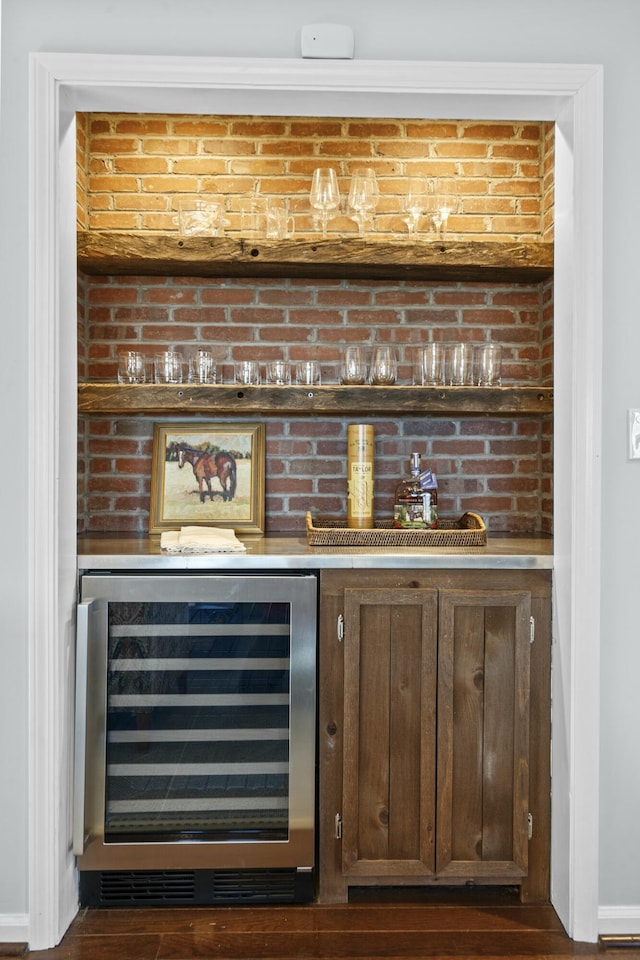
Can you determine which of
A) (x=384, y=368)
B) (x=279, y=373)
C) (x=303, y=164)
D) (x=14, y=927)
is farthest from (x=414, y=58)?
(x=14, y=927)

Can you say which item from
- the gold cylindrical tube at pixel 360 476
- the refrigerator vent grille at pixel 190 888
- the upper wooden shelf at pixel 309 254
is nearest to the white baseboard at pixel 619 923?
the refrigerator vent grille at pixel 190 888

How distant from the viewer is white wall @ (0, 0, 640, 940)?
6.98ft

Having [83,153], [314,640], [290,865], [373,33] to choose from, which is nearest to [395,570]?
[314,640]

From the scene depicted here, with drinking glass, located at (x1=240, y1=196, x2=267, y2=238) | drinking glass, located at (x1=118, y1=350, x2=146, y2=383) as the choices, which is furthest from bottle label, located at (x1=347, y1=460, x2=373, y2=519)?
drinking glass, located at (x1=240, y1=196, x2=267, y2=238)

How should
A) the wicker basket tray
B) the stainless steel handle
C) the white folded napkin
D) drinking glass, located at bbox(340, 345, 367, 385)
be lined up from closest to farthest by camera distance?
the stainless steel handle, the white folded napkin, the wicker basket tray, drinking glass, located at bbox(340, 345, 367, 385)

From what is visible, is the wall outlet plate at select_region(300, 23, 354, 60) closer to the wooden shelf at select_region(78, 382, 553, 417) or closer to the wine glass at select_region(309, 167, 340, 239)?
the wine glass at select_region(309, 167, 340, 239)

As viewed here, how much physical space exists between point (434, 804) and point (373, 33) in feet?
7.02

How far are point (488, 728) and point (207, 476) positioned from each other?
4.17ft

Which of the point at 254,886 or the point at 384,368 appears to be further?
the point at 384,368

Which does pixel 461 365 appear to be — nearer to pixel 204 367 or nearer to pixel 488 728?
pixel 204 367

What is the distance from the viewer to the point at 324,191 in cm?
260

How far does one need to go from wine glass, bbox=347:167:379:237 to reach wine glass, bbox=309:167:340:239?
0.18ft

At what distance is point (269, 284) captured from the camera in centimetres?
286

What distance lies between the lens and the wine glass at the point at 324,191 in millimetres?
2602
